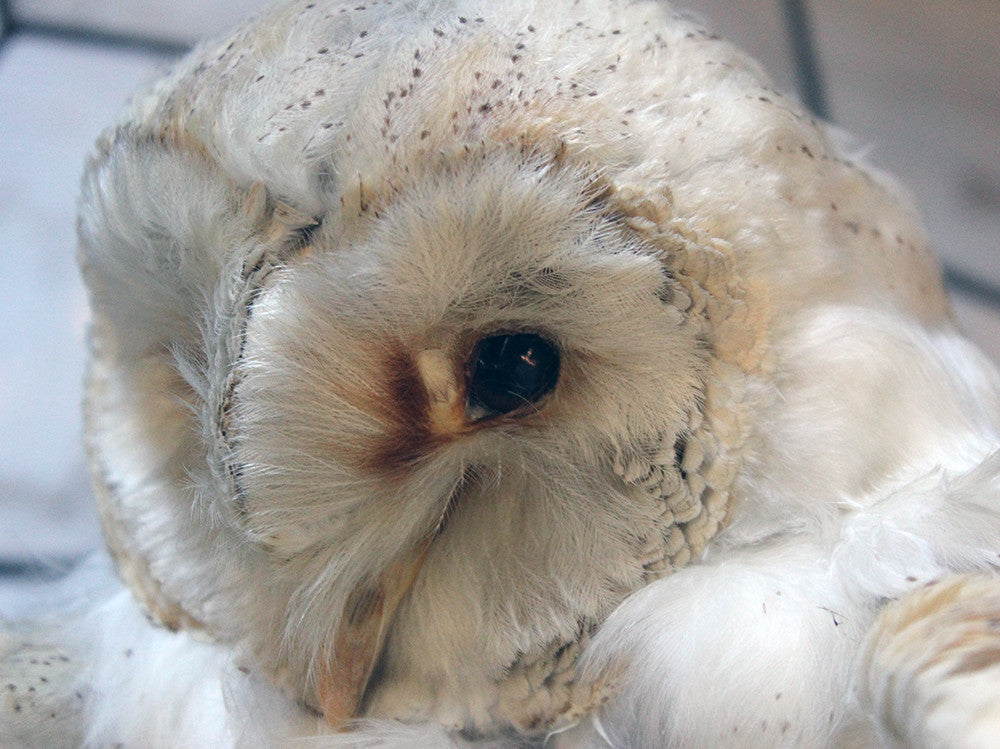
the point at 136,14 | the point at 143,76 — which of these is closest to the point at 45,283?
the point at 143,76

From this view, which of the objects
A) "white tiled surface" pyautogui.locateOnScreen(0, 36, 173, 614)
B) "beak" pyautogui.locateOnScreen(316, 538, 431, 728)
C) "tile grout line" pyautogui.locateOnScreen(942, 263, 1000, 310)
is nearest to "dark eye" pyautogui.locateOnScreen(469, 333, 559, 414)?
"beak" pyautogui.locateOnScreen(316, 538, 431, 728)

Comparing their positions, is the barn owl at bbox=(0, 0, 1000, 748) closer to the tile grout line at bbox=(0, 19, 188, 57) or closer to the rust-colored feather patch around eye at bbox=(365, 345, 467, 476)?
the rust-colored feather patch around eye at bbox=(365, 345, 467, 476)

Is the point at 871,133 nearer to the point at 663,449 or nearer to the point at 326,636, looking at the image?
the point at 663,449

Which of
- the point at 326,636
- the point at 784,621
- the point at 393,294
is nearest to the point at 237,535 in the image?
the point at 326,636

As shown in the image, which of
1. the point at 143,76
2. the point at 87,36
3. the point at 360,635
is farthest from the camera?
the point at 87,36

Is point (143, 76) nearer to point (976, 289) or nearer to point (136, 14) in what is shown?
point (136, 14)

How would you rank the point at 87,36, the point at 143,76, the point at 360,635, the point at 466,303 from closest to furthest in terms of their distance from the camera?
1. the point at 466,303
2. the point at 360,635
3. the point at 143,76
4. the point at 87,36

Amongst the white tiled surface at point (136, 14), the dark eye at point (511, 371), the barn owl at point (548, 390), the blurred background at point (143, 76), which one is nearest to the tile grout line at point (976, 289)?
the blurred background at point (143, 76)

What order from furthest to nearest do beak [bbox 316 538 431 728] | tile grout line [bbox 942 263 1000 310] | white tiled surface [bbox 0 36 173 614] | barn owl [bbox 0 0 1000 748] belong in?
1. tile grout line [bbox 942 263 1000 310]
2. white tiled surface [bbox 0 36 173 614]
3. beak [bbox 316 538 431 728]
4. barn owl [bbox 0 0 1000 748]
